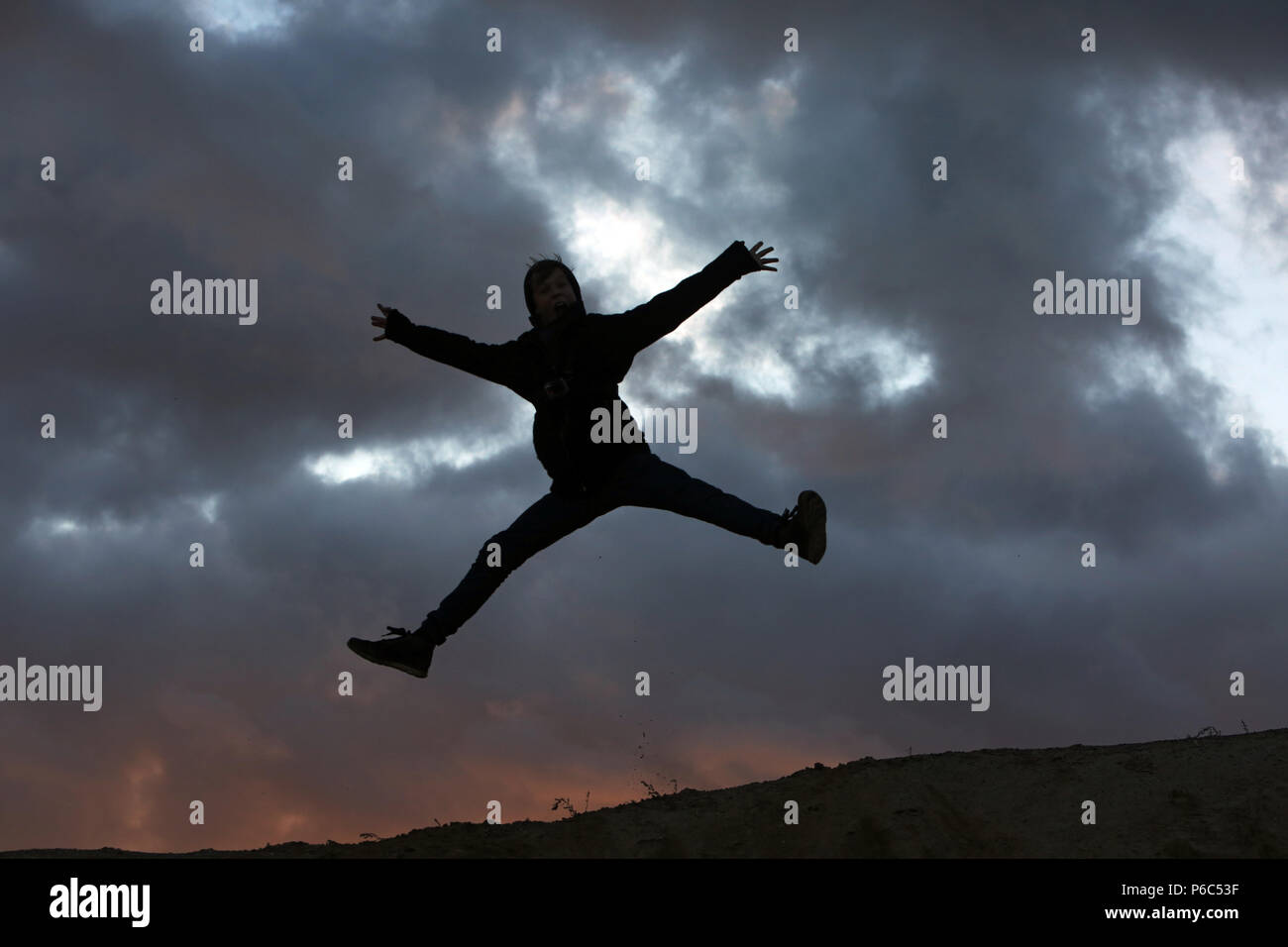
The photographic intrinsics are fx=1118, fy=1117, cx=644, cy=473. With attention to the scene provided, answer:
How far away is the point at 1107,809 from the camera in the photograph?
36.8 ft

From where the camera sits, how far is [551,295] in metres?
8.84

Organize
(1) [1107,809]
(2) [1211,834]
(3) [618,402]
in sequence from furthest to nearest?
(1) [1107,809], (2) [1211,834], (3) [618,402]

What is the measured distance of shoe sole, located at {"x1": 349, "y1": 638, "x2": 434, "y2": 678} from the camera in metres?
8.68

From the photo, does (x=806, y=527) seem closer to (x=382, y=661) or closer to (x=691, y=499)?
(x=691, y=499)

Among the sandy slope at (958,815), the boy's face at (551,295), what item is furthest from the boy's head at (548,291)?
the sandy slope at (958,815)

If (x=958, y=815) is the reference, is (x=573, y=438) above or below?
above

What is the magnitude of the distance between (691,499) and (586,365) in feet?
4.28

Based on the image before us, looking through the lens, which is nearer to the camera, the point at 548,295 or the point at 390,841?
the point at 548,295

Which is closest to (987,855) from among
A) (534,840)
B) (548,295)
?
(534,840)

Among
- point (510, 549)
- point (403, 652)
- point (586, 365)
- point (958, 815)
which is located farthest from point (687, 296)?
point (958, 815)

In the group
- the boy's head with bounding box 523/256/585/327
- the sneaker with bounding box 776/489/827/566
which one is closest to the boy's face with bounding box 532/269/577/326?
the boy's head with bounding box 523/256/585/327

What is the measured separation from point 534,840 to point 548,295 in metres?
5.47
